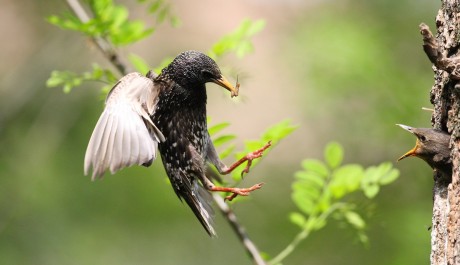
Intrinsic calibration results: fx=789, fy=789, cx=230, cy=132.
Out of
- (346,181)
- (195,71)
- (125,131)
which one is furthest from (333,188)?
(125,131)

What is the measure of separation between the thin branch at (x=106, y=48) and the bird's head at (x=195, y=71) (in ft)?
1.19

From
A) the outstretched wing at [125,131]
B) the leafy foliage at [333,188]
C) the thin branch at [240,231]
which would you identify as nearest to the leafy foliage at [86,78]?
the outstretched wing at [125,131]

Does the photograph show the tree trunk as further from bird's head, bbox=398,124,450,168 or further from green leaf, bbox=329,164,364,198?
green leaf, bbox=329,164,364,198

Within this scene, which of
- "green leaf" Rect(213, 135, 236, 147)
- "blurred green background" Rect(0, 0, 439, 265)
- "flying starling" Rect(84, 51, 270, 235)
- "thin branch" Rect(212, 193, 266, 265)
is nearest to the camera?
"flying starling" Rect(84, 51, 270, 235)

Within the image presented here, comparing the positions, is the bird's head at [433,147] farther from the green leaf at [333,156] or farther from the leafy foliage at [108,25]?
the leafy foliage at [108,25]

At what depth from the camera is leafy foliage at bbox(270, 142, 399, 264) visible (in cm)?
357

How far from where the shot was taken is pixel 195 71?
3221 millimetres

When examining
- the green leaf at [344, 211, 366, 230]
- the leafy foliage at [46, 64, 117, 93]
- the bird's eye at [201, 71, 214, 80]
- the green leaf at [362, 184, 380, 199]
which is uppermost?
the leafy foliage at [46, 64, 117, 93]

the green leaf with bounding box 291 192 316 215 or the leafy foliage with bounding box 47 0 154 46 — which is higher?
the leafy foliage with bounding box 47 0 154 46

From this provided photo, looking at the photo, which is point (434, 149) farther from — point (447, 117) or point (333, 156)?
point (333, 156)

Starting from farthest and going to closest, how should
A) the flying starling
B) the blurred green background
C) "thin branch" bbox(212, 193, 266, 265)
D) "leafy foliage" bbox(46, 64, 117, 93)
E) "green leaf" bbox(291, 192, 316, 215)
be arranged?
1. the blurred green background
2. "green leaf" bbox(291, 192, 316, 215)
3. "leafy foliage" bbox(46, 64, 117, 93)
4. "thin branch" bbox(212, 193, 266, 265)
5. the flying starling

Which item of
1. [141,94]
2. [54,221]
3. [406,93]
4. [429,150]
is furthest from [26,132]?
[429,150]

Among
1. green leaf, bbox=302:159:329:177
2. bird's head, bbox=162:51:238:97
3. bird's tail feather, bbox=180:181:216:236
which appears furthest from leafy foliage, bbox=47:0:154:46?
green leaf, bbox=302:159:329:177

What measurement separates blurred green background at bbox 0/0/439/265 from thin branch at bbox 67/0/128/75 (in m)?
0.53
